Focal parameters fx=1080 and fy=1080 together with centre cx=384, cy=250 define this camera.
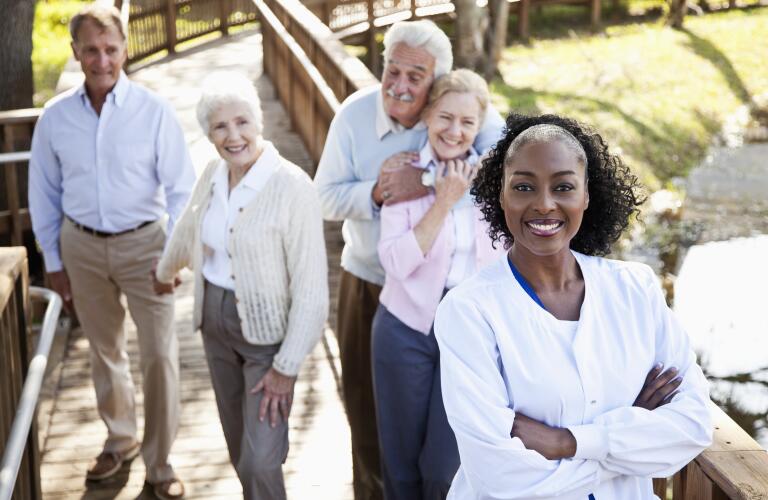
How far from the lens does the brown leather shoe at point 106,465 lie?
421cm

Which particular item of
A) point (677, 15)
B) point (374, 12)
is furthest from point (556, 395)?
point (677, 15)

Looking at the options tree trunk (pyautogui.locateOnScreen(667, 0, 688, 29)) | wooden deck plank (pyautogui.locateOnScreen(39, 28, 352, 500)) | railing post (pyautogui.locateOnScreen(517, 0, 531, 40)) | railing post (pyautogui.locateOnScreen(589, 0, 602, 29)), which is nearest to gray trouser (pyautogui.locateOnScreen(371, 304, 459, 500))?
wooden deck plank (pyautogui.locateOnScreen(39, 28, 352, 500))

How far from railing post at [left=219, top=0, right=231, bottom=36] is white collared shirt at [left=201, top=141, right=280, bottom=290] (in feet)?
40.7

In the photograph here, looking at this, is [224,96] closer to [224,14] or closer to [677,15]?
[224,14]

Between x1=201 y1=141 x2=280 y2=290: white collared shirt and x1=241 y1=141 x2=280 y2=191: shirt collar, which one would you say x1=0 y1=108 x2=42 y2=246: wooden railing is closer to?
x1=201 y1=141 x2=280 y2=290: white collared shirt

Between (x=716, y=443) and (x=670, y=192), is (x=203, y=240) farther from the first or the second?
(x=670, y=192)

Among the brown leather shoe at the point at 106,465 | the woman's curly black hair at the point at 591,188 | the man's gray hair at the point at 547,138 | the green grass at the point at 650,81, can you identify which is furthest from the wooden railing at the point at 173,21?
the man's gray hair at the point at 547,138

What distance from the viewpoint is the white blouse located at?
2.01 meters

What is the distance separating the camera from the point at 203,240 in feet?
10.8

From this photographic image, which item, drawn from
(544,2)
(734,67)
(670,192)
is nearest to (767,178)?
(670,192)

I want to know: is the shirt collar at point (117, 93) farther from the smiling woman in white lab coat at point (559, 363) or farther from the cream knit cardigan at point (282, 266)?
the smiling woman in white lab coat at point (559, 363)

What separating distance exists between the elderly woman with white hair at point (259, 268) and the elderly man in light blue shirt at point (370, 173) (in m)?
0.22

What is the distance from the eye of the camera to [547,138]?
2.12m

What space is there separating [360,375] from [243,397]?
493 mm
